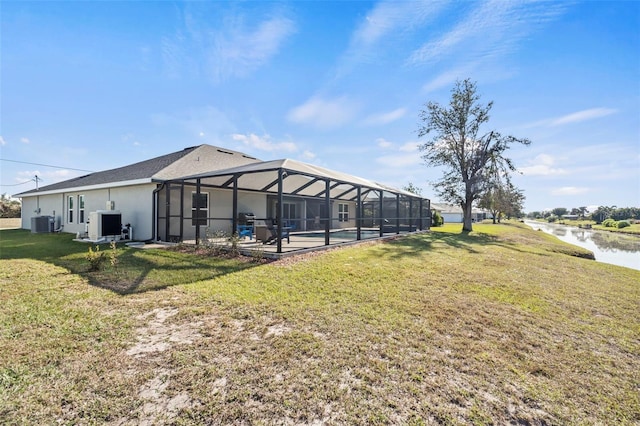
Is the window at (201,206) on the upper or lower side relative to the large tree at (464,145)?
lower

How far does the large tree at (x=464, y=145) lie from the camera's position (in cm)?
2042

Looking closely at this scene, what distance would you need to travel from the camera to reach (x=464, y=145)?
21.3 metres

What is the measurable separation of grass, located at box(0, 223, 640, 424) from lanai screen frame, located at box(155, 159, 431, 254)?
3346 mm

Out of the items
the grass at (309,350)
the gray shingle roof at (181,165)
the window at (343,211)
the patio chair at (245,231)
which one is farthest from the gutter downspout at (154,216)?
the window at (343,211)

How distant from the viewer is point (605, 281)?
641 centimetres

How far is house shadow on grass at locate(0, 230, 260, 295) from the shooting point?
16.1 feet

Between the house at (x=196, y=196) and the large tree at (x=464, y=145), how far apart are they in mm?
7317

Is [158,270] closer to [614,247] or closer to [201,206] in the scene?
[201,206]

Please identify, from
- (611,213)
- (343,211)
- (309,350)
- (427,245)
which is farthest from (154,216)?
(611,213)

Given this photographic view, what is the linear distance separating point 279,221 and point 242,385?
16.7 feet

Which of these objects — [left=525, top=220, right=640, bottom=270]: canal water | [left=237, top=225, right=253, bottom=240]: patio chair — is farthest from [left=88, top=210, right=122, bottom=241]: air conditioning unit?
[left=525, top=220, right=640, bottom=270]: canal water

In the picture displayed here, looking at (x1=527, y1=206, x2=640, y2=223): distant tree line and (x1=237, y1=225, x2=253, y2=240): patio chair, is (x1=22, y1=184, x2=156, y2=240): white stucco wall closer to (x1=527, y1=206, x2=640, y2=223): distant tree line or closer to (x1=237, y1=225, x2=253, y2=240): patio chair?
(x1=237, y1=225, x2=253, y2=240): patio chair

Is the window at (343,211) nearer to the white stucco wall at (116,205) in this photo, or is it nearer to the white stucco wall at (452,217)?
the white stucco wall at (116,205)

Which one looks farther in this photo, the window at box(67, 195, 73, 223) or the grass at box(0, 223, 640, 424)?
the window at box(67, 195, 73, 223)
